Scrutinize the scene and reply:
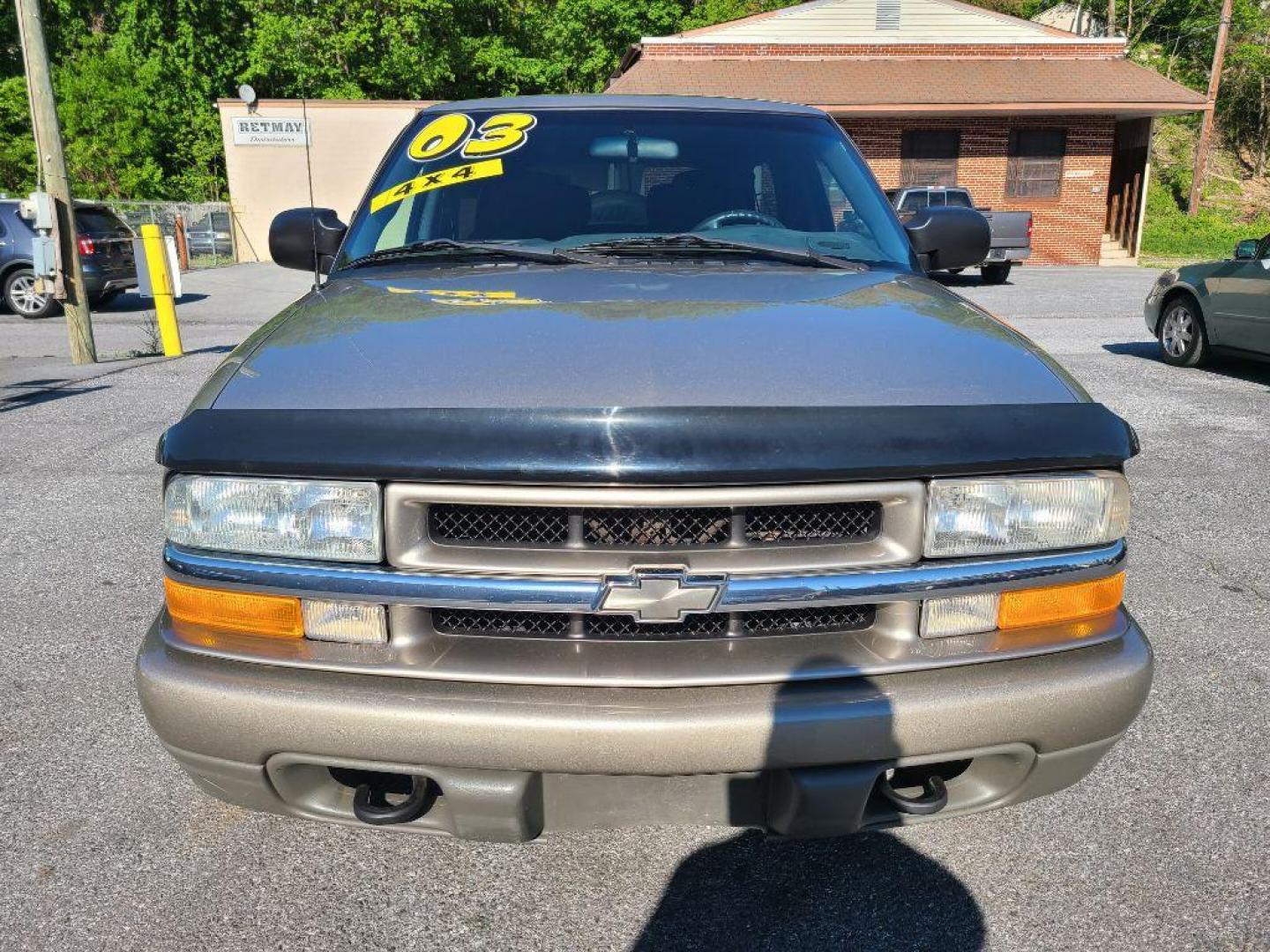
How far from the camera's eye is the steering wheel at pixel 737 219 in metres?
3.18

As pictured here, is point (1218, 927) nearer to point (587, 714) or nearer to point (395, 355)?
point (587, 714)

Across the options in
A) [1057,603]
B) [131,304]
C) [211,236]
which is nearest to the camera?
[1057,603]

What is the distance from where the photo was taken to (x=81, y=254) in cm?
1416

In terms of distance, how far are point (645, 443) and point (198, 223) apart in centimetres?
2699

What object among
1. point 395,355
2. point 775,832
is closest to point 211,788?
point 395,355

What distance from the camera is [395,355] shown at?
2.09 m

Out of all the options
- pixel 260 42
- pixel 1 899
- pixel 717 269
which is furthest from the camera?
pixel 260 42

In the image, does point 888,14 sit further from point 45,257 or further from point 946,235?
point 946,235

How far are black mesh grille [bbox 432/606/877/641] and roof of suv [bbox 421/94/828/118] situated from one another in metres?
2.16

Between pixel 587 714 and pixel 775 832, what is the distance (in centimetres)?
46

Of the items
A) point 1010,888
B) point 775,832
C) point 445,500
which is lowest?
point 1010,888

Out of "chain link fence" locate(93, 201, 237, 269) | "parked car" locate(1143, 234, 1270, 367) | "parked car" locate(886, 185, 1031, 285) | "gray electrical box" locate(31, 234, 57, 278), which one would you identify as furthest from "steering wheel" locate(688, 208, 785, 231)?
"chain link fence" locate(93, 201, 237, 269)

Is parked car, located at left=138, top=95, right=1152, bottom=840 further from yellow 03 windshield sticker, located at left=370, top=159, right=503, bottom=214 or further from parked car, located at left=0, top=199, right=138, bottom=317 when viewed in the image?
parked car, located at left=0, top=199, right=138, bottom=317

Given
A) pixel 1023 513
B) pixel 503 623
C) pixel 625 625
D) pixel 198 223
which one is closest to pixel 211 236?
pixel 198 223
